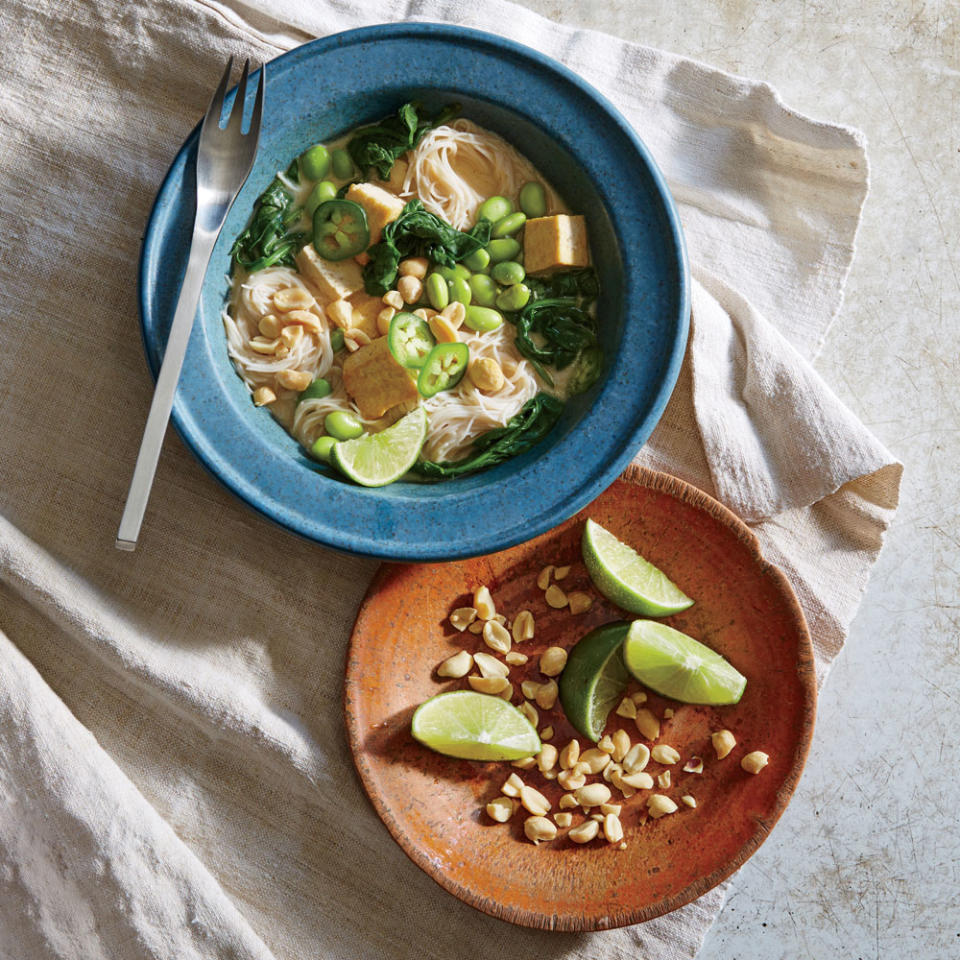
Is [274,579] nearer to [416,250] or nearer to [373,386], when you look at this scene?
[373,386]

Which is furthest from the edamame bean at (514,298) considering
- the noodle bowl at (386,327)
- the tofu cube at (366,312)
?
the tofu cube at (366,312)

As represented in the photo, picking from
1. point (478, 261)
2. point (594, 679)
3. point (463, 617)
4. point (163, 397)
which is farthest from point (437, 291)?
point (594, 679)

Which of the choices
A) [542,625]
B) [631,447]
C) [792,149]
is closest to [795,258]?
[792,149]

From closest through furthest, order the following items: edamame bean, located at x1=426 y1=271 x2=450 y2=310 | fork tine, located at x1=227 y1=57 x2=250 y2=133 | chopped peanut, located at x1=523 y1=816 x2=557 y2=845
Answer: fork tine, located at x1=227 y1=57 x2=250 y2=133
edamame bean, located at x1=426 y1=271 x2=450 y2=310
chopped peanut, located at x1=523 y1=816 x2=557 y2=845

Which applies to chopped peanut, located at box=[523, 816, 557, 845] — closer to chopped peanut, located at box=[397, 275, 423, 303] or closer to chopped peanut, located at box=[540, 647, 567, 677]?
chopped peanut, located at box=[540, 647, 567, 677]

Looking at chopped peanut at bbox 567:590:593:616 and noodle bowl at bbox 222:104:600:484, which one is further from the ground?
noodle bowl at bbox 222:104:600:484

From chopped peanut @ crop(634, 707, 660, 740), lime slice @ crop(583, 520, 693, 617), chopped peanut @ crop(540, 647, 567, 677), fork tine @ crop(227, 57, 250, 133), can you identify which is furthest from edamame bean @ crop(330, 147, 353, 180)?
chopped peanut @ crop(634, 707, 660, 740)

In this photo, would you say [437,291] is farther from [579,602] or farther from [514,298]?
[579,602]

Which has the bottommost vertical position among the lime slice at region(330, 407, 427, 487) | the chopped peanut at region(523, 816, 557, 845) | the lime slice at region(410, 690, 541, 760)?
the chopped peanut at region(523, 816, 557, 845)
